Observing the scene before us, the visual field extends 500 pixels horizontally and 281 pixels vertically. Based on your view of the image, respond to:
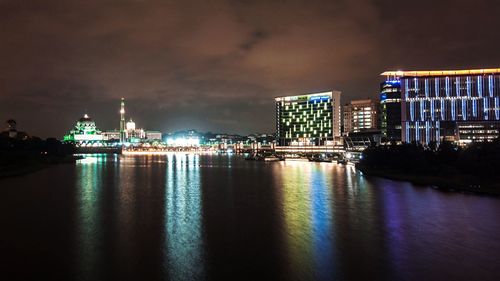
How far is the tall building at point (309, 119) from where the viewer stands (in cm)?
10031

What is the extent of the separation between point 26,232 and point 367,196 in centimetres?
1405

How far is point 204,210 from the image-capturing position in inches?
612

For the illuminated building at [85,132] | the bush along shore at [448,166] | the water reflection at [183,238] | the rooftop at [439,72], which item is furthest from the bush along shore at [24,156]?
the illuminated building at [85,132]

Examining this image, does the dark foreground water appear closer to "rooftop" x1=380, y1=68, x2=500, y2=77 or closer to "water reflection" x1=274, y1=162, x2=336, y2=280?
"water reflection" x1=274, y1=162, x2=336, y2=280

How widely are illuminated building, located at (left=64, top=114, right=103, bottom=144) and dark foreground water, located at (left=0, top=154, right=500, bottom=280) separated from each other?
123113 mm

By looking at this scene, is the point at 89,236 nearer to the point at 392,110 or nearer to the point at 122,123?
the point at 392,110

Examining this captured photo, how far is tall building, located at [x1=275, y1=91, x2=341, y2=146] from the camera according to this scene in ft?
329

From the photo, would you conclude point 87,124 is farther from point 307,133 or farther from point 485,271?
point 485,271

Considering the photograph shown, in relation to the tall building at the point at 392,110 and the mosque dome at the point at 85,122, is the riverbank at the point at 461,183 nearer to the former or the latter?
the tall building at the point at 392,110

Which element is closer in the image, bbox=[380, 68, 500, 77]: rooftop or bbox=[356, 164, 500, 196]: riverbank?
bbox=[356, 164, 500, 196]: riverbank

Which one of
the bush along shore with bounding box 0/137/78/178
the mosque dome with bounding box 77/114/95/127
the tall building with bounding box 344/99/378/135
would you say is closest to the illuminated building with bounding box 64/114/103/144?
the mosque dome with bounding box 77/114/95/127

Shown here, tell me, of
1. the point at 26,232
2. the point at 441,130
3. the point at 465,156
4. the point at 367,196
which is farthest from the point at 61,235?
the point at 441,130

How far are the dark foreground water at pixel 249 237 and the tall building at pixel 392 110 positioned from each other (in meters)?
59.2

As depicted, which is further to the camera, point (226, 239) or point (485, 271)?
point (226, 239)
